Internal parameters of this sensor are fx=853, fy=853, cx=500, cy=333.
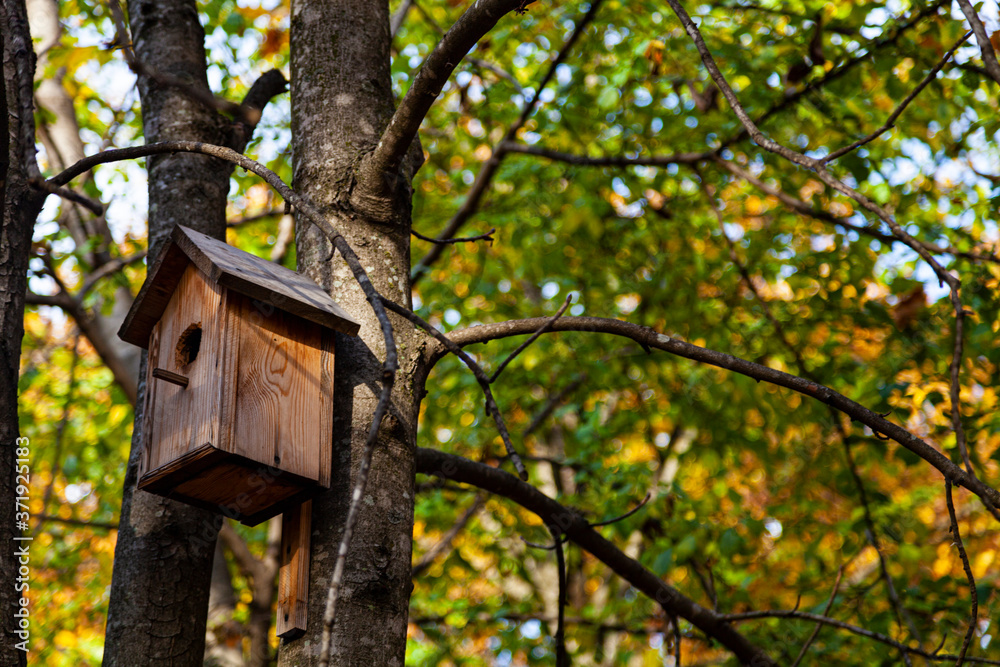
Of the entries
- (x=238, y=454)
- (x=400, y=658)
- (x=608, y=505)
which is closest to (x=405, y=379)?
(x=238, y=454)

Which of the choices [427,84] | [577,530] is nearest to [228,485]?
[427,84]

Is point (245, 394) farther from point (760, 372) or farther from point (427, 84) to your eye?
point (760, 372)

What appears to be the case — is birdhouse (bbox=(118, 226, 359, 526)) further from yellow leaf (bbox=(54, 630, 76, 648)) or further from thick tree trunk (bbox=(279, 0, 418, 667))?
yellow leaf (bbox=(54, 630, 76, 648))

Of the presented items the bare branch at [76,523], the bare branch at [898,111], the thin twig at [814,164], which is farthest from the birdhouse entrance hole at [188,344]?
the bare branch at [76,523]

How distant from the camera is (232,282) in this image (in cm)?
195

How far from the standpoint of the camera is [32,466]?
19.8ft

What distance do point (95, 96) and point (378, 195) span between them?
3895 mm

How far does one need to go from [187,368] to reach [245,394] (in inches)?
12.1

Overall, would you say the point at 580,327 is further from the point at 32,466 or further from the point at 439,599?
the point at 32,466

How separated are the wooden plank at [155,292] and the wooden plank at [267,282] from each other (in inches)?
3.8

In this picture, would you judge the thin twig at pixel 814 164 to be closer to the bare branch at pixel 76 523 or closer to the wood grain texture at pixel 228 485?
the wood grain texture at pixel 228 485

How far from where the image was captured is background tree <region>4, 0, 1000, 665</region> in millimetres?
2064

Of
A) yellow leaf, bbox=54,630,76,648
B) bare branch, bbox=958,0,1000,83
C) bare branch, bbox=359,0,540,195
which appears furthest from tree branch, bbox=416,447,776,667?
yellow leaf, bbox=54,630,76,648

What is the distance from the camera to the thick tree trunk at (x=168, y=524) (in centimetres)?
228
